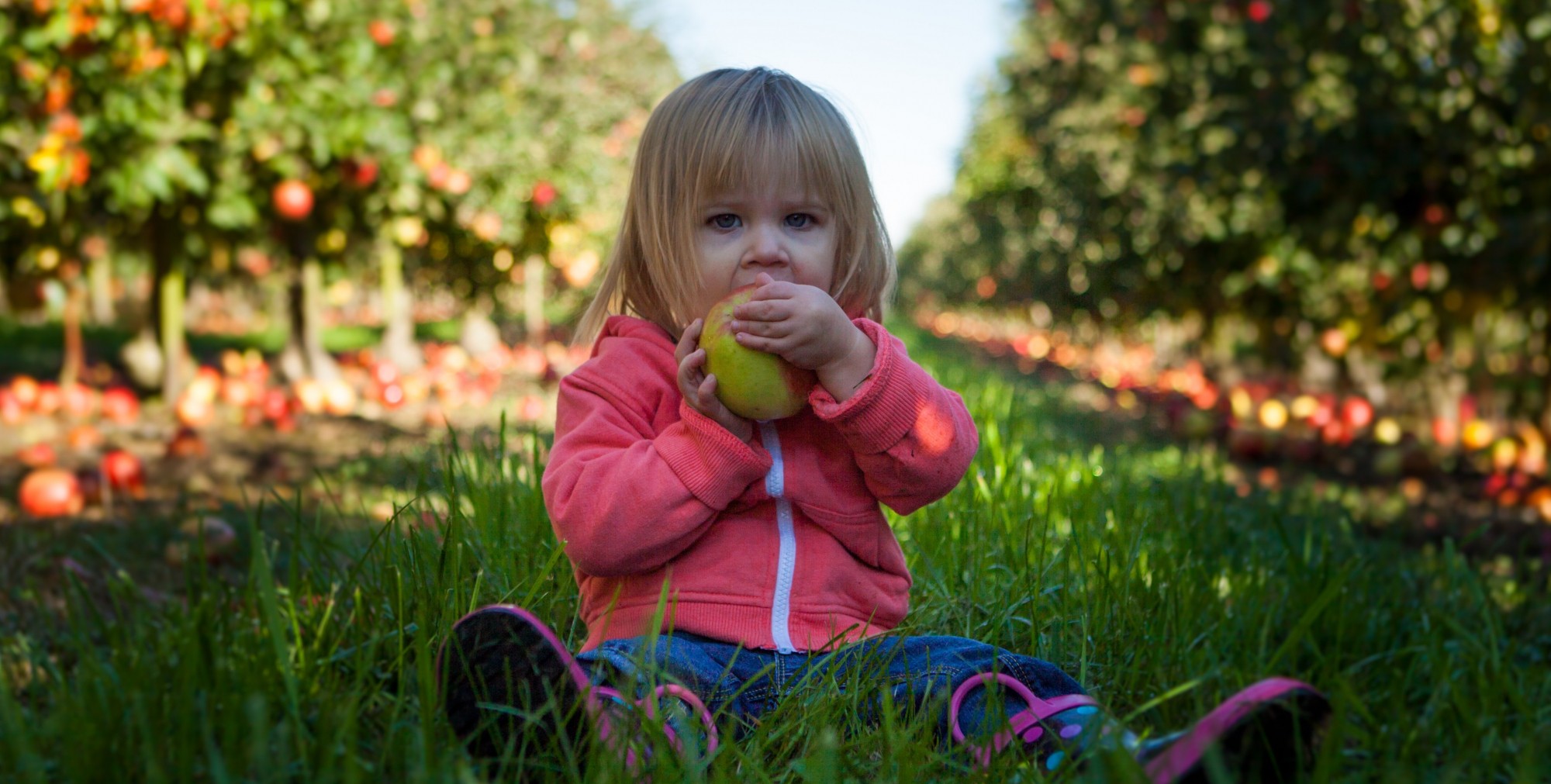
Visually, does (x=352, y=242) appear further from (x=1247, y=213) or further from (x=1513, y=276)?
(x=1513, y=276)

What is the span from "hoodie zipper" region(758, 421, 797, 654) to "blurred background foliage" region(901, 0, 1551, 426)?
4079mm

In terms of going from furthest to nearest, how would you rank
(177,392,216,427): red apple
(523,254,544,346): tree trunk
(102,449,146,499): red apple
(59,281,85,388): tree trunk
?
(523,254,544,346): tree trunk → (59,281,85,388): tree trunk → (177,392,216,427): red apple → (102,449,146,499): red apple

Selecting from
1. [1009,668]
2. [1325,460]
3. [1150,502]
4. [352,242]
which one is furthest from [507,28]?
[1009,668]

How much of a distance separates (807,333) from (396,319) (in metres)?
8.02

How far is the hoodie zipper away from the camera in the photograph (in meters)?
1.71

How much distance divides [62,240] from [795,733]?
6.12 meters

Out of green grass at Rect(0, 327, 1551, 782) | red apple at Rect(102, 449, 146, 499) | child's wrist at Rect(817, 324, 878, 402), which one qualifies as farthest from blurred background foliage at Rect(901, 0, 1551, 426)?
red apple at Rect(102, 449, 146, 499)

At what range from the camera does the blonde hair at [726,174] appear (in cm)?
181

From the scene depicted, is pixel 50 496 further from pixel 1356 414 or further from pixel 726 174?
pixel 1356 414

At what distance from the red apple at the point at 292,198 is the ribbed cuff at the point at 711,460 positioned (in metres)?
5.14

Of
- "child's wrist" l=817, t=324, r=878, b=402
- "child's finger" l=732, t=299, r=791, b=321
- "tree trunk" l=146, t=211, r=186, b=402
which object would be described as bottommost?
"tree trunk" l=146, t=211, r=186, b=402

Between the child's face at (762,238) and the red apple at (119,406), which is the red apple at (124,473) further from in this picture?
the child's face at (762,238)

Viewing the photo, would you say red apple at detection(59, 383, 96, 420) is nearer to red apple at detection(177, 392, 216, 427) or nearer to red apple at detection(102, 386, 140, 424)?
red apple at detection(102, 386, 140, 424)

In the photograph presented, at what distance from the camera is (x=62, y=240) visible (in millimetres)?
6219
